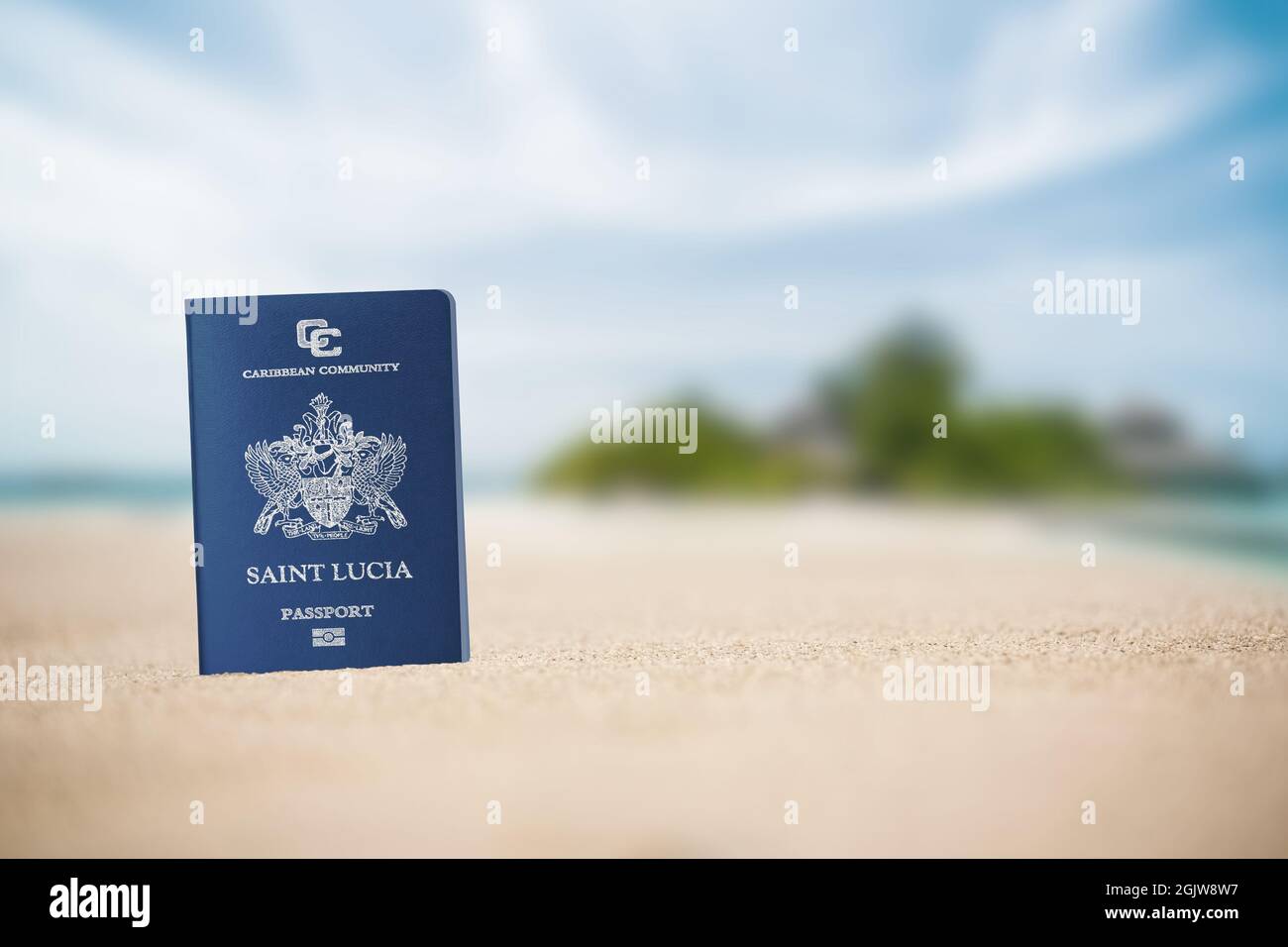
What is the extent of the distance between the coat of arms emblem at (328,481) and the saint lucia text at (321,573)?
10 cm

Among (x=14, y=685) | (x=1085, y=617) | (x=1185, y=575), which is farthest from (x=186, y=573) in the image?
(x=1185, y=575)

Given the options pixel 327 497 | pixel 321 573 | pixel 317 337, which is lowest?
pixel 321 573

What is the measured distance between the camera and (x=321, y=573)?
3.41 meters

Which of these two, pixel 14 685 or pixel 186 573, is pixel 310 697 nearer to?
pixel 14 685

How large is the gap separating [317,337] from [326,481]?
1.57ft

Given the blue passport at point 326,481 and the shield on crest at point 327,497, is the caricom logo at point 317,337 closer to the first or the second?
the blue passport at point 326,481

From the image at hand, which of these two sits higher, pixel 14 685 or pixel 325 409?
pixel 325 409

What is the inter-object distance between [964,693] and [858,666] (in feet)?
1.28

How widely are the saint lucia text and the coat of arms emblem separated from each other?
0.10 meters

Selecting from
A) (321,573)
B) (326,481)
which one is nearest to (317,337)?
(326,481)

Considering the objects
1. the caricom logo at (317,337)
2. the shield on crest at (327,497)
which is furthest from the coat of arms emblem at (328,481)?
the caricom logo at (317,337)

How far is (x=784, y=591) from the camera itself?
17.8 feet

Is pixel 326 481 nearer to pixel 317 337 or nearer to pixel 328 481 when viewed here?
pixel 328 481

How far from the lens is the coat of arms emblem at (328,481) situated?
11.2ft
